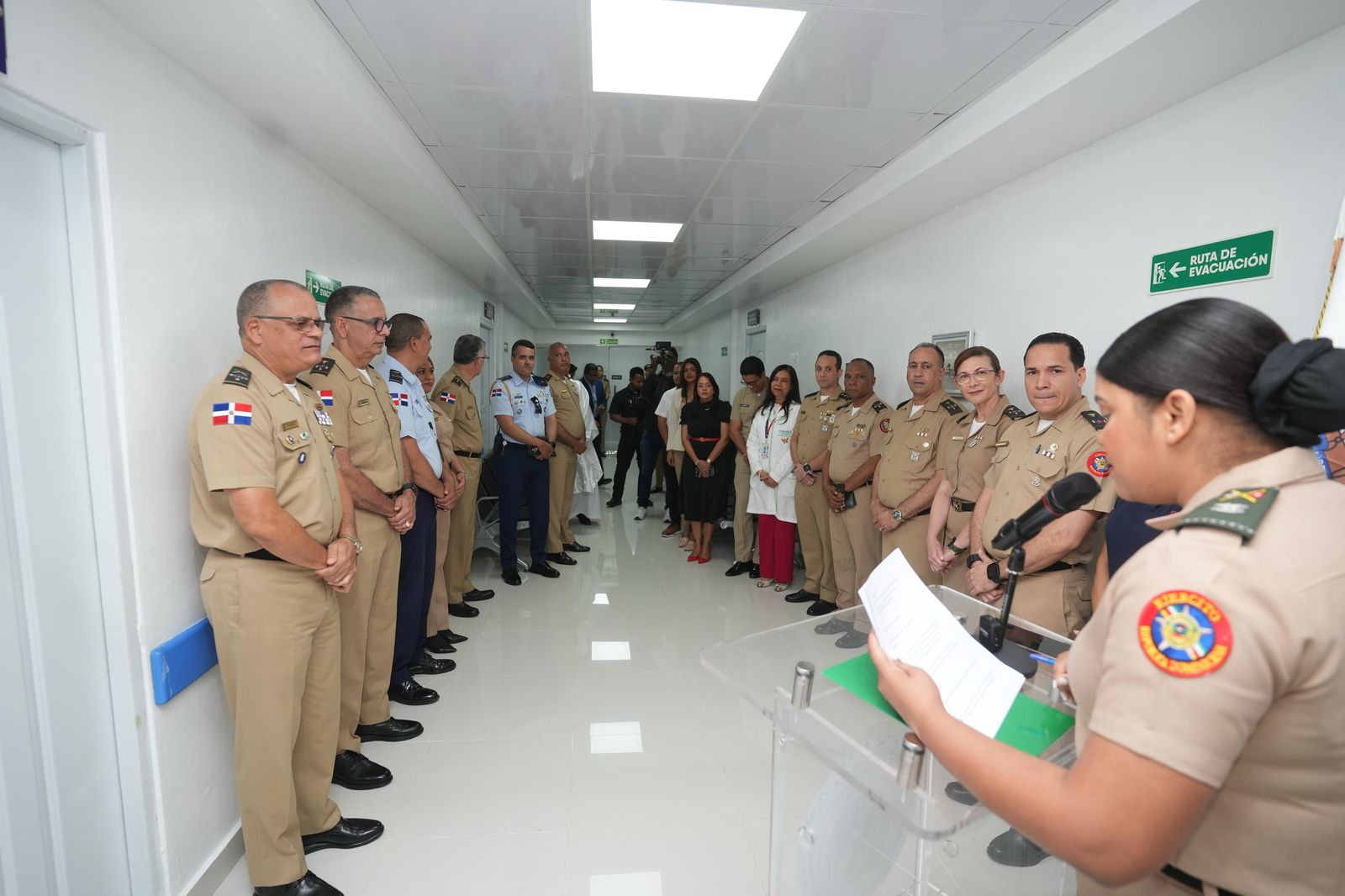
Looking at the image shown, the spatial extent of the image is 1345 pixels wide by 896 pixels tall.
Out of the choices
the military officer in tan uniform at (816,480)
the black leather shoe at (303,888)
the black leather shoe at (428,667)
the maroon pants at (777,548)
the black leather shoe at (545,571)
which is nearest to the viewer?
the black leather shoe at (303,888)

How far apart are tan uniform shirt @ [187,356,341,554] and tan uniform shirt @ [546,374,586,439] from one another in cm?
332

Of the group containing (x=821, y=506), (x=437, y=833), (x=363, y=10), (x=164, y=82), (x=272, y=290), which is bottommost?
(x=437, y=833)

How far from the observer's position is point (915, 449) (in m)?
3.41

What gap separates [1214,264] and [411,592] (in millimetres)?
3526

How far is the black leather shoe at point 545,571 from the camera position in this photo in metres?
4.90

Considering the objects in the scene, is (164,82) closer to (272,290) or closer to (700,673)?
(272,290)

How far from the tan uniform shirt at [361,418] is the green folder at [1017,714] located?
2058 millimetres

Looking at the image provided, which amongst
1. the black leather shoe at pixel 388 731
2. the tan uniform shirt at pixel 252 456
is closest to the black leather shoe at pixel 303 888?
the black leather shoe at pixel 388 731

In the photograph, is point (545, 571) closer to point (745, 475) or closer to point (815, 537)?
point (745, 475)

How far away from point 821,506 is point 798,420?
2.09 ft

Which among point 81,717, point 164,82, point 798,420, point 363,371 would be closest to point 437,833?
point 81,717

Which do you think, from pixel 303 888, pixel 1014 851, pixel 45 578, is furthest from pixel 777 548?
pixel 45 578

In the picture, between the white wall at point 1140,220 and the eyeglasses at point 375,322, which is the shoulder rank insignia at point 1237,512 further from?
the eyeglasses at point 375,322

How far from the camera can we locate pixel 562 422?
17.4 ft
